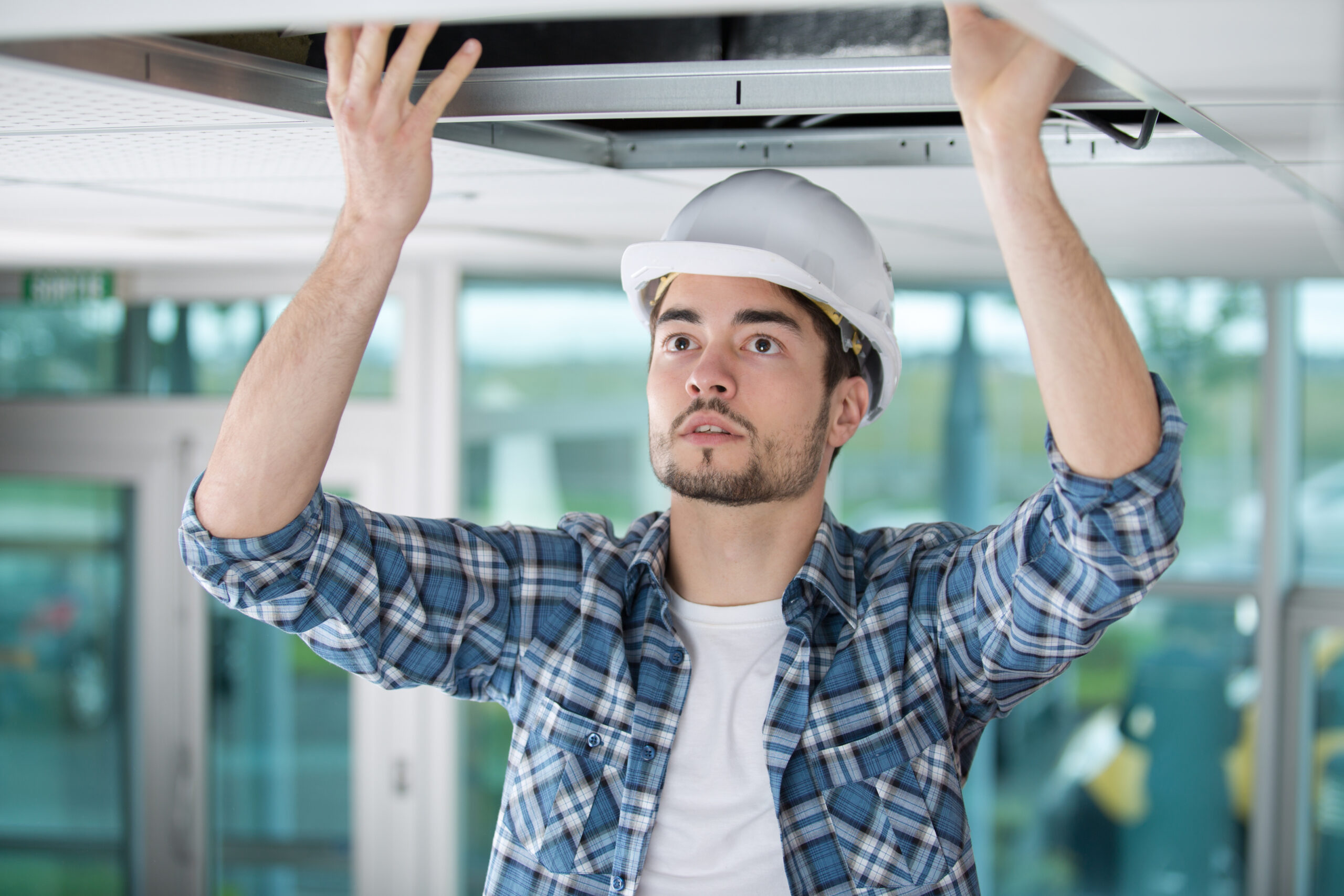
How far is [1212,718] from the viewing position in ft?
13.0

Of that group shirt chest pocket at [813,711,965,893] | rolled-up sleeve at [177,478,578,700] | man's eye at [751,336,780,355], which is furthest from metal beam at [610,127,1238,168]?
shirt chest pocket at [813,711,965,893]

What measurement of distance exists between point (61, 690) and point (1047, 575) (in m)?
3.62

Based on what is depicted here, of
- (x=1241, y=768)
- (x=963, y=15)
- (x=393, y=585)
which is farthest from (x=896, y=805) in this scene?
(x=1241, y=768)

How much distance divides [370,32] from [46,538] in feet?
10.9

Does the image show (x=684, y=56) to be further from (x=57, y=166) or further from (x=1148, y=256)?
(x=1148, y=256)

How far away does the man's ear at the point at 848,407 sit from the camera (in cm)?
169

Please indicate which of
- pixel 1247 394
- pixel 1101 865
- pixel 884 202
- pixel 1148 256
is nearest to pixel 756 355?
pixel 884 202

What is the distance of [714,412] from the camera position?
149 centimetres

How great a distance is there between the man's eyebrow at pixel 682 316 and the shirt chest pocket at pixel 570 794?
561 millimetres

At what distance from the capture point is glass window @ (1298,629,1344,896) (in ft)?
12.3

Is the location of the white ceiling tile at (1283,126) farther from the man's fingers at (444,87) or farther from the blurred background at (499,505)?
the blurred background at (499,505)

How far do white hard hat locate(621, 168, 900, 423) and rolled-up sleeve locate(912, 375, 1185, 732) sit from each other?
0.38 meters

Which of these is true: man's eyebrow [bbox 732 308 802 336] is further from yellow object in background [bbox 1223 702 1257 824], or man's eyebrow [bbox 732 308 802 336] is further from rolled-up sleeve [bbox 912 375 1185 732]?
yellow object in background [bbox 1223 702 1257 824]

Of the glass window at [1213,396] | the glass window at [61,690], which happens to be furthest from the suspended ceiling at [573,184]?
the glass window at [61,690]
